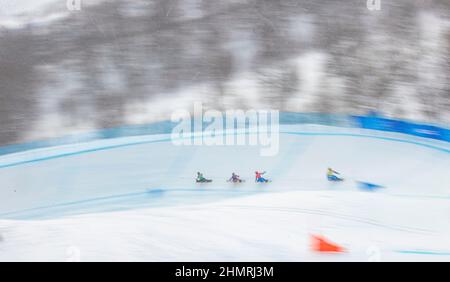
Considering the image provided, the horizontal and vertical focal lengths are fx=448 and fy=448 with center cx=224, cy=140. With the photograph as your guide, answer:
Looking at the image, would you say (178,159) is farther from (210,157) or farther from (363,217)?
(363,217)

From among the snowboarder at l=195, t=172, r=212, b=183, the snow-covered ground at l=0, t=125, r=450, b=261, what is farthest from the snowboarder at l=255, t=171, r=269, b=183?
the snowboarder at l=195, t=172, r=212, b=183

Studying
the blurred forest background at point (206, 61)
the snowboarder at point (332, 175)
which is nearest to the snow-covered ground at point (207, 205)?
the snowboarder at point (332, 175)

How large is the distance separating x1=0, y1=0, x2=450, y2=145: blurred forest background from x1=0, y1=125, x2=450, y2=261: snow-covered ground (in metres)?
0.14

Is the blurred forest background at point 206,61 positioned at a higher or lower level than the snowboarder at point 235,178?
higher

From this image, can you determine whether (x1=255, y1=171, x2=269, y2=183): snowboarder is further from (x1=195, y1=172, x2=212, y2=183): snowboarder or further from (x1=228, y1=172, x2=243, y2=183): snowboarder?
(x1=195, y1=172, x2=212, y2=183): snowboarder

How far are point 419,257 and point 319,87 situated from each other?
833 mm

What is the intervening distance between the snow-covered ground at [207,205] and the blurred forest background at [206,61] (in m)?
0.14

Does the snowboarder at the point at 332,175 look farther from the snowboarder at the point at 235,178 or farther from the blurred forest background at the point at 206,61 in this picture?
the snowboarder at the point at 235,178

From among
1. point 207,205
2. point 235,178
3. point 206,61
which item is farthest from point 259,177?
point 206,61

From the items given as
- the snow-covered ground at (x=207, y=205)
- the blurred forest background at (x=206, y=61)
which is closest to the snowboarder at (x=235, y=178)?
the snow-covered ground at (x=207, y=205)

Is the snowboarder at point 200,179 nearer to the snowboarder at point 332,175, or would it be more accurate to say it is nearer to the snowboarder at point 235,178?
the snowboarder at point 235,178

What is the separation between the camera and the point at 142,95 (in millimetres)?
1887

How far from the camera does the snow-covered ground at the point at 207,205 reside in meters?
1.89
